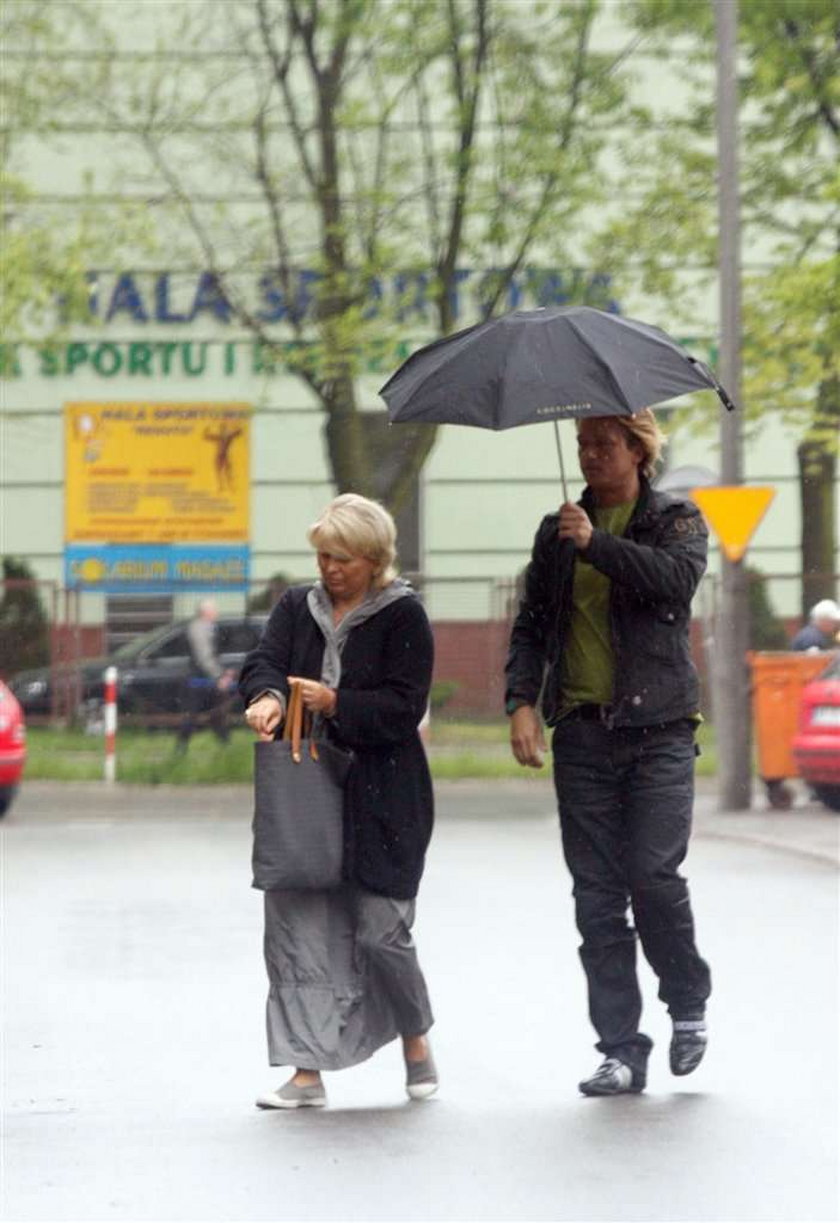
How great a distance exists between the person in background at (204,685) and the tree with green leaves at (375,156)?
6.84 ft

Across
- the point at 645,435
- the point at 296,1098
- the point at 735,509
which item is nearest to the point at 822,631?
the point at 735,509

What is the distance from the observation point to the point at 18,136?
87.2 ft

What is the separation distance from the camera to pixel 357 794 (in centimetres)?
755

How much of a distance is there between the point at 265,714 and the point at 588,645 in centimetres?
92

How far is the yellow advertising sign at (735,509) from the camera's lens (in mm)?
19609

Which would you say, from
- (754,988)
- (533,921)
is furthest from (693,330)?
(754,988)

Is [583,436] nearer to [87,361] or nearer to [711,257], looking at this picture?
[711,257]

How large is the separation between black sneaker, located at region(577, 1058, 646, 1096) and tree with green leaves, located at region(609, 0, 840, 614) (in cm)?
1679

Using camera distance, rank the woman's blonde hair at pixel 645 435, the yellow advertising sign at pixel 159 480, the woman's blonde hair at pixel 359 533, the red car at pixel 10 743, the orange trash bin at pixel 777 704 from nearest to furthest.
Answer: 1. the woman's blonde hair at pixel 359 533
2. the woman's blonde hair at pixel 645 435
3. the red car at pixel 10 743
4. the orange trash bin at pixel 777 704
5. the yellow advertising sign at pixel 159 480

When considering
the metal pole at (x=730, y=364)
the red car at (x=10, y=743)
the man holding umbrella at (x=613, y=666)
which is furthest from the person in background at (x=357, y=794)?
the metal pole at (x=730, y=364)

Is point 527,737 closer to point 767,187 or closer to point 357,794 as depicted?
point 357,794

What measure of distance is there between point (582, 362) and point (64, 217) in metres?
19.4

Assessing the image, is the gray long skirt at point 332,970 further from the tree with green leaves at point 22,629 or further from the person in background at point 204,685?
the tree with green leaves at point 22,629

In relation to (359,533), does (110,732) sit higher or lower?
lower
